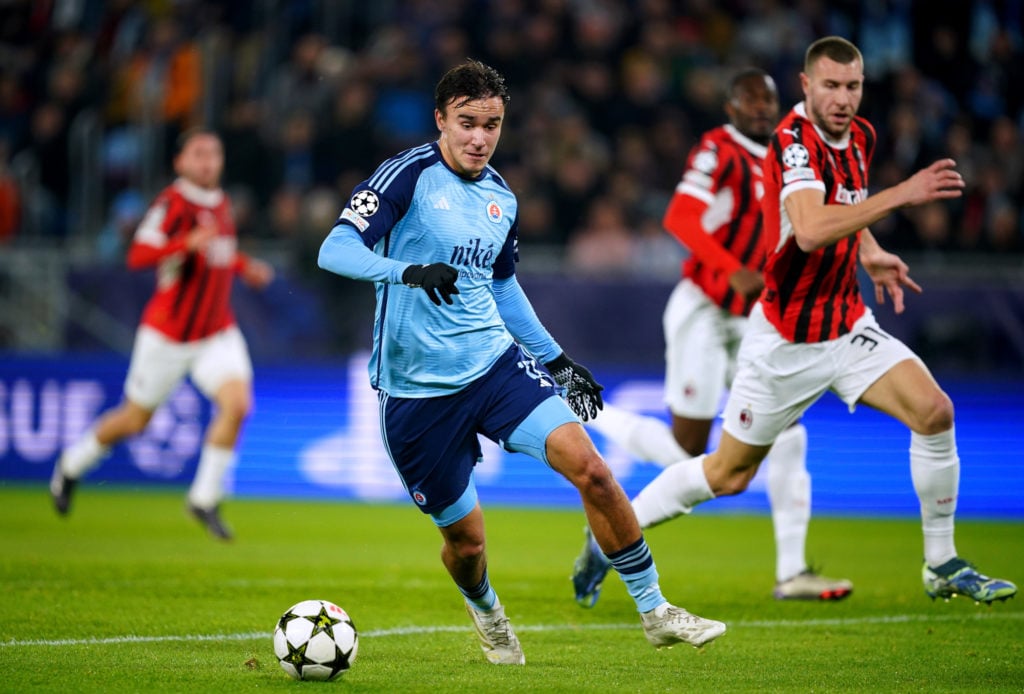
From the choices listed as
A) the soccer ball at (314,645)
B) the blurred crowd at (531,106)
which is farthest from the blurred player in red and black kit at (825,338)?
the blurred crowd at (531,106)

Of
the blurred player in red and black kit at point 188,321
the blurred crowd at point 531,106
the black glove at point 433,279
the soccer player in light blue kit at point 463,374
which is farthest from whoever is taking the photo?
the blurred crowd at point 531,106

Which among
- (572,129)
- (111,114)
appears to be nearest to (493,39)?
(572,129)

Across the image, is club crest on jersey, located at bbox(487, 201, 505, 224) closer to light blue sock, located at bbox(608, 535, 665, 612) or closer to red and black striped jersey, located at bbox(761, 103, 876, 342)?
light blue sock, located at bbox(608, 535, 665, 612)

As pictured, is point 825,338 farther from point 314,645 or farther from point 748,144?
point 314,645

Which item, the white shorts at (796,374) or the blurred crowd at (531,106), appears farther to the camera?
the blurred crowd at (531,106)

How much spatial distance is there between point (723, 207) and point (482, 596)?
3546 mm

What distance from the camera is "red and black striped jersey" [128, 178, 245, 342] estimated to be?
455 inches

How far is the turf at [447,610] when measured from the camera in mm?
5816

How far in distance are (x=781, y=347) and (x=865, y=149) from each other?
1.04 metres

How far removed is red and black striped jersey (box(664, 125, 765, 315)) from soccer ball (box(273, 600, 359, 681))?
360 cm

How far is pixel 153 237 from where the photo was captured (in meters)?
11.4

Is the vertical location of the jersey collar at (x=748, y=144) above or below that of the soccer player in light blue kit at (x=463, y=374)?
above

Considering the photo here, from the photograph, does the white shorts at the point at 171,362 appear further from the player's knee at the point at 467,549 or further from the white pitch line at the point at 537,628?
the player's knee at the point at 467,549

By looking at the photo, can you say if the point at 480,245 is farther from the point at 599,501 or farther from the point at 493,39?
the point at 493,39
